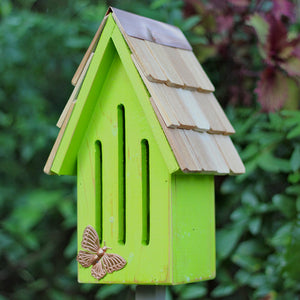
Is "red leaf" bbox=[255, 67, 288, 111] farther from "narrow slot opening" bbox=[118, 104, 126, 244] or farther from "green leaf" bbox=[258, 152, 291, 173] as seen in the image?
"narrow slot opening" bbox=[118, 104, 126, 244]

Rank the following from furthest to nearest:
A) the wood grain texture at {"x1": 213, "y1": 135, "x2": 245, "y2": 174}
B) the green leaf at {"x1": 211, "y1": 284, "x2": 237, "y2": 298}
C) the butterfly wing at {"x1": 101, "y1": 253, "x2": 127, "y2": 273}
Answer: the green leaf at {"x1": 211, "y1": 284, "x2": 237, "y2": 298} < the wood grain texture at {"x1": 213, "y1": 135, "x2": 245, "y2": 174} < the butterfly wing at {"x1": 101, "y1": 253, "x2": 127, "y2": 273}

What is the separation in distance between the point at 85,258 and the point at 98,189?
0.72ft

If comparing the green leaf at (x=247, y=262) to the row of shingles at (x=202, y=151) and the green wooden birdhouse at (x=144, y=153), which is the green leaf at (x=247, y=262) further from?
the row of shingles at (x=202, y=151)

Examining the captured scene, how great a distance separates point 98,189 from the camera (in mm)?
1818

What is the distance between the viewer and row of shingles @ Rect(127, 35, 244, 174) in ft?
5.30

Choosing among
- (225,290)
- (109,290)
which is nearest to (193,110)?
(225,290)

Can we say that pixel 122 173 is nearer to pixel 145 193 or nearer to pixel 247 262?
pixel 145 193

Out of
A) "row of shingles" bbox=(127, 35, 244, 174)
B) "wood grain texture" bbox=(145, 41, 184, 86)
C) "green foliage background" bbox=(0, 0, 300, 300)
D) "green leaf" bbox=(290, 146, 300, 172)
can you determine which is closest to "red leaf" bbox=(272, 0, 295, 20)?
"green foliage background" bbox=(0, 0, 300, 300)

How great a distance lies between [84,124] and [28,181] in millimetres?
2195

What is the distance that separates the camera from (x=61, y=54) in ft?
12.0

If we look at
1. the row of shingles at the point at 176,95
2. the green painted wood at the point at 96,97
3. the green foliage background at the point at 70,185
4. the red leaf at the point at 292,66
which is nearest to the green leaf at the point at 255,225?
the green foliage background at the point at 70,185

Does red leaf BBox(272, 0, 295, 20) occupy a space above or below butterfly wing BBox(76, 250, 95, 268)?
above

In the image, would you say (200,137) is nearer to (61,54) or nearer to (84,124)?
(84,124)

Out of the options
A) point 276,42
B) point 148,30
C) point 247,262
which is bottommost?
point 247,262
